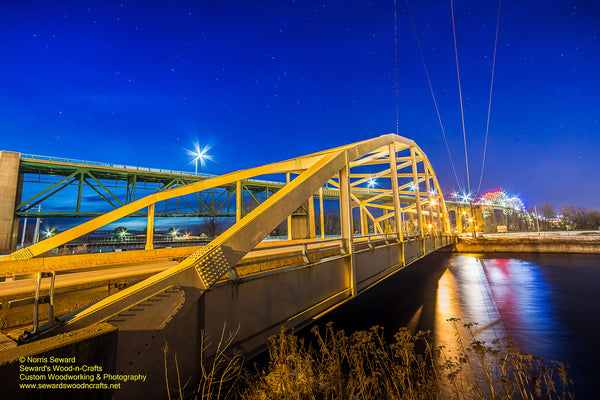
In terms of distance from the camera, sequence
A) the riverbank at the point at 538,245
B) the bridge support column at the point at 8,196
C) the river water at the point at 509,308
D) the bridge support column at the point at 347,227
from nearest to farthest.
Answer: the bridge support column at the point at 347,227 → the river water at the point at 509,308 → the bridge support column at the point at 8,196 → the riverbank at the point at 538,245

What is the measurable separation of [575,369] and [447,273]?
26418mm

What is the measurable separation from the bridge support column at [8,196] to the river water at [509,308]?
2631 centimetres

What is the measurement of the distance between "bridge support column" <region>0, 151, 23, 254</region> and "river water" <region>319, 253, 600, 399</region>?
1036 inches

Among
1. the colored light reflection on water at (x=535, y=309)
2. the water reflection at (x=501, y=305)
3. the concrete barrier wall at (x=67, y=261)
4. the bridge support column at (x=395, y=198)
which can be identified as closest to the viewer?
the concrete barrier wall at (x=67, y=261)

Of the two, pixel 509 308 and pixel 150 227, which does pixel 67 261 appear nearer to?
pixel 150 227

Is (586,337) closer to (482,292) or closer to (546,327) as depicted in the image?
(546,327)

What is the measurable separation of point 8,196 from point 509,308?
41956 millimetres

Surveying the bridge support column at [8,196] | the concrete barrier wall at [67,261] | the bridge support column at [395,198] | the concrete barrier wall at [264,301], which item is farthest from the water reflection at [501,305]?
the bridge support column at [8,196]

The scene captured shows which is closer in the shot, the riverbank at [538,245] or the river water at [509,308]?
the river water at [509,308]

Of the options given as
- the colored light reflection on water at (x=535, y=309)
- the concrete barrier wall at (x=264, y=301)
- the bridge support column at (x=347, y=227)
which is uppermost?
the bridge support column at (x=347, y=227)

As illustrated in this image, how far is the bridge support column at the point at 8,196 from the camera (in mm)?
20484

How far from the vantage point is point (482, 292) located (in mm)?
24688

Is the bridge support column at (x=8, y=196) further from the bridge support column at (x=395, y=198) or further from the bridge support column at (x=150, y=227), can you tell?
the bridge support column at (x=395, y=198)

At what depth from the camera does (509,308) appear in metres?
20.2
